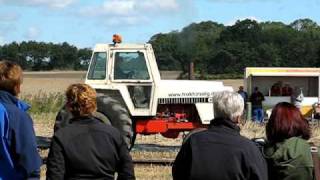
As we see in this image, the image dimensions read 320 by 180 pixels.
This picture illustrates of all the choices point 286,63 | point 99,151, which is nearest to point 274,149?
point 99,151

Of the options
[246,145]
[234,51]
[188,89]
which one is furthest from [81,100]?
[234,51]

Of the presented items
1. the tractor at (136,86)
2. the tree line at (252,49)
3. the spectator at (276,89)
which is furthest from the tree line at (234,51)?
the tractor at (136,86)

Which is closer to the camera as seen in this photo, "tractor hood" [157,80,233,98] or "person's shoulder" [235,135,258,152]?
"person's shoulder" [235,135,258,152]

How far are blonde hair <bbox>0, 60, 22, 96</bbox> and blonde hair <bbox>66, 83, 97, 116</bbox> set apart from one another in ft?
1.37

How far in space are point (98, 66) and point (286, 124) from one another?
29.6ft

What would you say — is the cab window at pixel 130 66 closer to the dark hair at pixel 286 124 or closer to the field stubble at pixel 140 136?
the field stubble at pixel 140 136

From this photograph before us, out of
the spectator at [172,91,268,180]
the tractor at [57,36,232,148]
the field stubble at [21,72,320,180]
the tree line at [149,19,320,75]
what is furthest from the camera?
the tree line at [149,19,320,75]

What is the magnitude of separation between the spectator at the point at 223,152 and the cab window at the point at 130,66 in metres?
8.60

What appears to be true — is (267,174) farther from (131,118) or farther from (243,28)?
(243,28)

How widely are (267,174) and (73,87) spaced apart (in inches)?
54.5

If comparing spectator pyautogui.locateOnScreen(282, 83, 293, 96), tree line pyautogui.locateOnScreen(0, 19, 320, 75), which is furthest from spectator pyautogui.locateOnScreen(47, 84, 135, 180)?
tree line pyautogui.locateOnScreen(0, 19, 320, 75)

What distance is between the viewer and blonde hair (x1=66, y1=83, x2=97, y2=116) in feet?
14.3

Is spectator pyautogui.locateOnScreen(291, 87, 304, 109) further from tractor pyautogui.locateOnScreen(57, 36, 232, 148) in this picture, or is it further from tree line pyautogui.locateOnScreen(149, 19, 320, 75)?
tree line pyautogui.locateOnScreen(149, 19, 320, 75)

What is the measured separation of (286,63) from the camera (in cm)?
6638
